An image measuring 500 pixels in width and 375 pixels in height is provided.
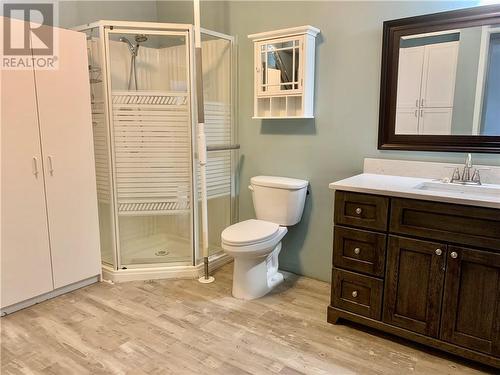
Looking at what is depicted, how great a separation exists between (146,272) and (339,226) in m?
1.56

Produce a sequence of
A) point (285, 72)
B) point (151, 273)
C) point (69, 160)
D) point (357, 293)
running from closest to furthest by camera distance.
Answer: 1. point (357, 293)
2. point (69, 160)
3. point (285, 72)
4. point (151, 273)

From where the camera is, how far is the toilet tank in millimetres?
2641

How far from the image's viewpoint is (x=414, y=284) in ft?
6.30

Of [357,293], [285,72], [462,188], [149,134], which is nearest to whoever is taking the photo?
[462,188]

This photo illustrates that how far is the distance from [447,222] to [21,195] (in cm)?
244

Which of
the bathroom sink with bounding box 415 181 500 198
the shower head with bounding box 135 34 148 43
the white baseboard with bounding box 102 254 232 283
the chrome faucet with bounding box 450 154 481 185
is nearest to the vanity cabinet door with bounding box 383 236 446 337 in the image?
the bathroom sink with bounding box 415 181 500 198

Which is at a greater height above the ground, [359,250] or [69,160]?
[69,160]

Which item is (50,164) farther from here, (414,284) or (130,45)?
(414,284)

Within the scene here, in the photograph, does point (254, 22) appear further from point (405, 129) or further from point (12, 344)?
point (12, 344)

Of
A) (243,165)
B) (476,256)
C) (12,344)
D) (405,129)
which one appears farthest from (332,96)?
(12,344)

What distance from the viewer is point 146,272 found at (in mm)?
2840

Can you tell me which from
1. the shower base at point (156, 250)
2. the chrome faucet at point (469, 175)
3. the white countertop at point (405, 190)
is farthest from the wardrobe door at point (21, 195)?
the chrome faucet at point (469, 175)

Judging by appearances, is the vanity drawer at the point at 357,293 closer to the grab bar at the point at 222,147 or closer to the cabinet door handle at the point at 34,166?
the grab bar at the point at 222,147

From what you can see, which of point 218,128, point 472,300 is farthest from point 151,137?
point 472,300
